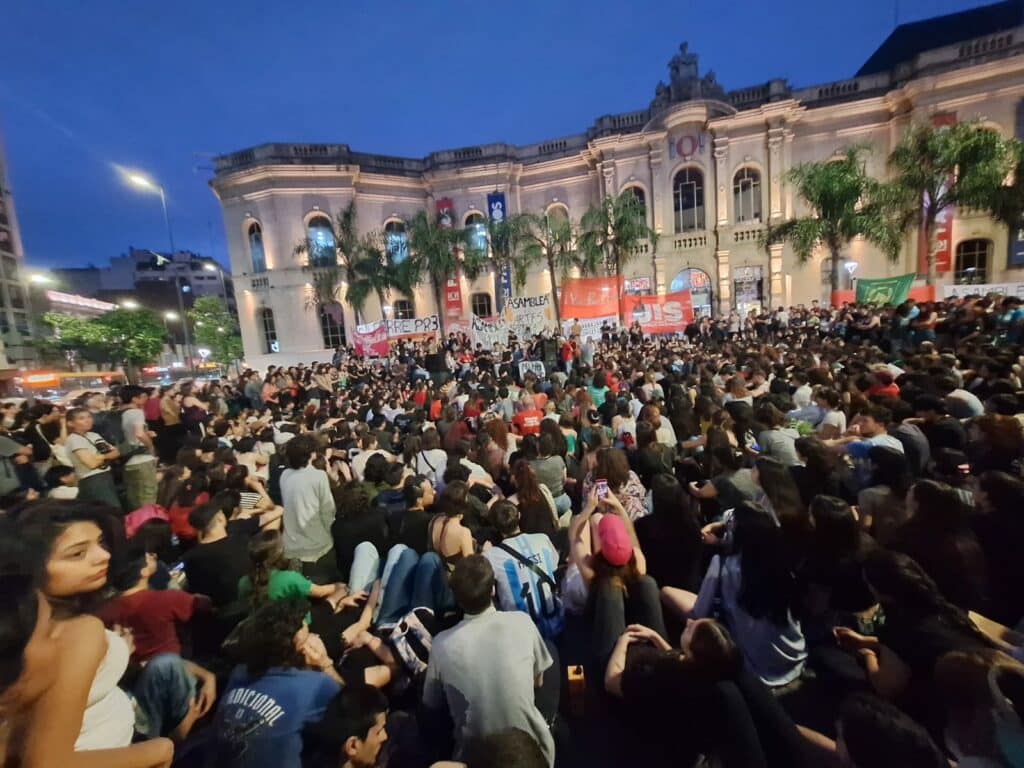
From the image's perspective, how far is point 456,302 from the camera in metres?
28.1

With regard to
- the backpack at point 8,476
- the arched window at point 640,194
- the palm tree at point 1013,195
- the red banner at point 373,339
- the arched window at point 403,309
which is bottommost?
the backpack at point 8,476

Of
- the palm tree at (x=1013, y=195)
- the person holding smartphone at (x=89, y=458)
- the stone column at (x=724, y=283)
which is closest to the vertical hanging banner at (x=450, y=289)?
the stone column at (x=724, y=283)

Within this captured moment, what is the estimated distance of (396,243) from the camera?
2583 cm

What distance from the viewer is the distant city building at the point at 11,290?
37000 mm

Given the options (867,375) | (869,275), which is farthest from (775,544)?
(869,275)

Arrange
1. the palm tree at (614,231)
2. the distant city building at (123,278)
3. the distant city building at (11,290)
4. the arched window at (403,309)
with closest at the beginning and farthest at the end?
1. the palm tree at (614,231)
2. the arched window at (403,309)
3. the distant city building at (11,290)
4. the distant city building at (123,278)

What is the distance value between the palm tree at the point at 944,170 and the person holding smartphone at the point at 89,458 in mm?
24693

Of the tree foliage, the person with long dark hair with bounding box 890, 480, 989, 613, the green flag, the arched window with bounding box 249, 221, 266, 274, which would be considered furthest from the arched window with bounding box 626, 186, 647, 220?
the tree foliage

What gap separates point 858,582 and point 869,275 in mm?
27399

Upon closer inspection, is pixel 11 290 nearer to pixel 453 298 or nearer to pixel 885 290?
pixel 453 298

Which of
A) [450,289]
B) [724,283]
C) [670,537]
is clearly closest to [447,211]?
[450,289]

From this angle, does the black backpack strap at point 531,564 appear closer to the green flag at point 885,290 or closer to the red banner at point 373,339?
the red banner at point 373,339

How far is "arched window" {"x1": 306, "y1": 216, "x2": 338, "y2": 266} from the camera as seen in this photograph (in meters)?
27.1

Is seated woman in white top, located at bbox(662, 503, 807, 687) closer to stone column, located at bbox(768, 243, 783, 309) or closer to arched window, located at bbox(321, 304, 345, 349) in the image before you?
stone column, located at bbox(768, 243, 783, 309)
